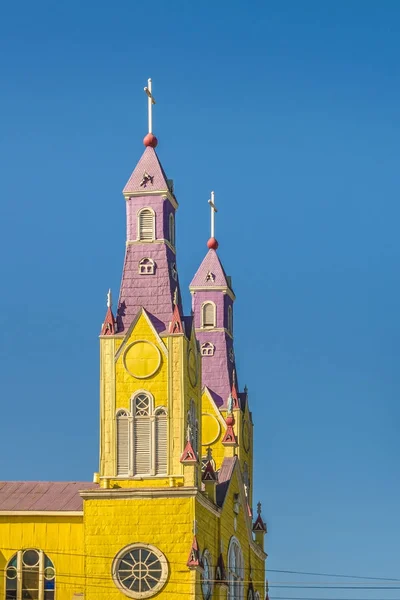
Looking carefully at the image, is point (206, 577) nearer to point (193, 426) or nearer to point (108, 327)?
point (193, 426)

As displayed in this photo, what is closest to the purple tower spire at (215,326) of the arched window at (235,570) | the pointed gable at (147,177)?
the arched window at (235,570)

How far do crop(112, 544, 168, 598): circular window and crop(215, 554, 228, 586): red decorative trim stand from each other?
4897 millimetres

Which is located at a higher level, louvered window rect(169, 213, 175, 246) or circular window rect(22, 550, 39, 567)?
louvered window rect(169, 213, 175, 246)

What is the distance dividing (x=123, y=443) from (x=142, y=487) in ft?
7.99

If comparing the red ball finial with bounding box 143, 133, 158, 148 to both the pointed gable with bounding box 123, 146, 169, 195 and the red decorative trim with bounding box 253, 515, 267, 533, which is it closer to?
the pointed gable with bounding box 123, 146, 169, 195

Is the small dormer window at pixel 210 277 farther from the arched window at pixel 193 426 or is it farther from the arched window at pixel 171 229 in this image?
the arched window at pixel 193 426

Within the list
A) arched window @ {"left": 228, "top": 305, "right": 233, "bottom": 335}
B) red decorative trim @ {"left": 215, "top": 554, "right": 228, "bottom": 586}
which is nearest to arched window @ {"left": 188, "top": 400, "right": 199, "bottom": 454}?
red decorative trim @ {"left": 215, "top": 554, "right": 228, "bottom": 586}

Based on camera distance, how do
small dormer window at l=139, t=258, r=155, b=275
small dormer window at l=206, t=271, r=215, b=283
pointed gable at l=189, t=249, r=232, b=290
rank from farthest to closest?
small dormer window at l=206, t=271, r=215, b=283 → pointed gable at l=189, t=249, r=232, b=290 → small dormer window at l=139, t=258, r=155, b=275

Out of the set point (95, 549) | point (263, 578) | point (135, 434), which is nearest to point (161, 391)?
point (135, 434)

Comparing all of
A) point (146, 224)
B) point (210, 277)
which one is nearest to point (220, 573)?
point (146, 224)

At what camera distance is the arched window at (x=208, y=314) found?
105750mm

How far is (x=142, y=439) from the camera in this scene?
85.6m

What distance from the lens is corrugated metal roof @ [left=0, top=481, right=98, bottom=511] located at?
8756 cm

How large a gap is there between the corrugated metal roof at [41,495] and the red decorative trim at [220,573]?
22.6 feet
